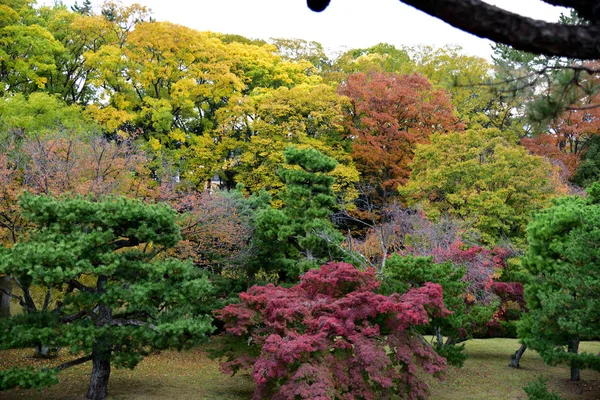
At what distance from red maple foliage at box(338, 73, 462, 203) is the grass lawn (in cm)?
814

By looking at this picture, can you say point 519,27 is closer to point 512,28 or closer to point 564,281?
point 512,28

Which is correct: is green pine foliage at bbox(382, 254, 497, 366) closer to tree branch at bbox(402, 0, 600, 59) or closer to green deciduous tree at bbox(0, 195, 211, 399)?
green deciduous tree at bbox(0, 195, 211, 399)

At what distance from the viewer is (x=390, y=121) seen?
70.0ft

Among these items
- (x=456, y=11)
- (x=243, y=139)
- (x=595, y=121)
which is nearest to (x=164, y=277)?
(x=456, y=11)

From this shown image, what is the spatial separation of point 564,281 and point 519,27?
8.58 m

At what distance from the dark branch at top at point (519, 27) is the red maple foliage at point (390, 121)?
17834 mm

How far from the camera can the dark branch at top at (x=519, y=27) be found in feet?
9.19

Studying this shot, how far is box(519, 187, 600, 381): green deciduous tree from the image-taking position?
32.0 ft

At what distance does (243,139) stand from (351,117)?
4361mm

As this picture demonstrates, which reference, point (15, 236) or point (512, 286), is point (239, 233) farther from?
point (512, 286)

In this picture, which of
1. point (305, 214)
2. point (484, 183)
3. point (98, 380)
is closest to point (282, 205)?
point (305, 214)

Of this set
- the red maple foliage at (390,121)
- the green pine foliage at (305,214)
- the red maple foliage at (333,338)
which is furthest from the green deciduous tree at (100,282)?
the red maple foliage at (390,121)

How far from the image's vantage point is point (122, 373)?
1260cm

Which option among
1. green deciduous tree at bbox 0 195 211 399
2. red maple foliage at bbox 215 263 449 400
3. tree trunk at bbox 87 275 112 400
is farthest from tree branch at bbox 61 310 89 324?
red maple foliage at bbox 215 263 449 400
